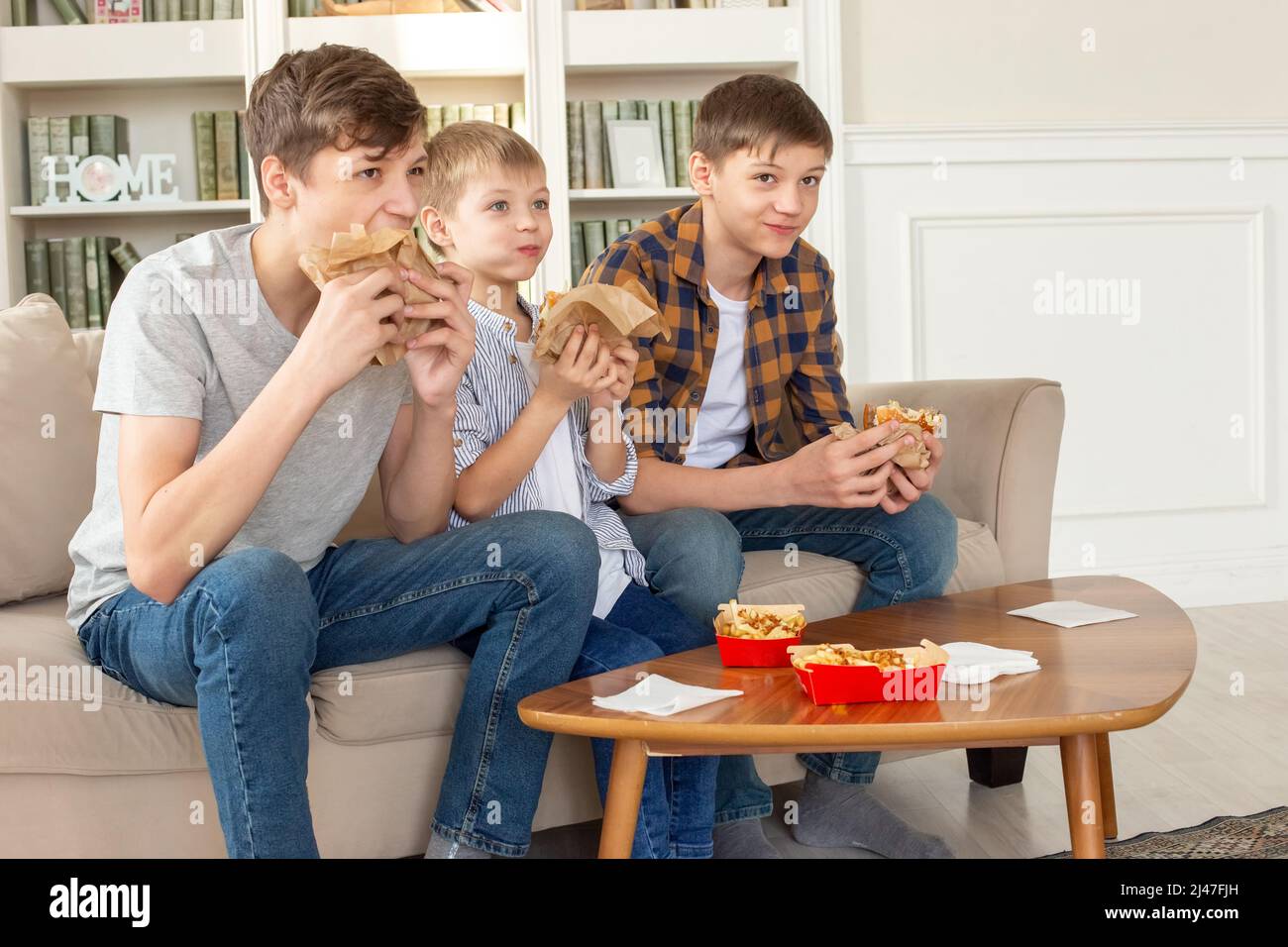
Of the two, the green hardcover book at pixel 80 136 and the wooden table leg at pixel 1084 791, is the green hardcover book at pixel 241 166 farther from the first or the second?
the wooden table leg at pixel 1084 791

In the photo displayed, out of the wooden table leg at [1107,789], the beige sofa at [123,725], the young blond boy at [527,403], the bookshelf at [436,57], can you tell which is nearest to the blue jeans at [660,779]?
the young blond boy at [527,403]

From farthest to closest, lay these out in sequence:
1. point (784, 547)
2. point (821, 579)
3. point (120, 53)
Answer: point (120, 53), point (784, 547), point (821, 579)

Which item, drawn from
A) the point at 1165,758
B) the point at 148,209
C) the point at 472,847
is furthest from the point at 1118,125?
the point at 472,847

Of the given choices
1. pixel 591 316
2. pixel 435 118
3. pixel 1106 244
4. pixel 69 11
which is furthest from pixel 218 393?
pixel 1106 244

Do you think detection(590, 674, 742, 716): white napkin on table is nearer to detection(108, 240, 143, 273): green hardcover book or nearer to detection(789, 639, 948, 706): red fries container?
detection(789, 639, 948, 706): red fries container

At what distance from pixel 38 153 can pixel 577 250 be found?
1.36m

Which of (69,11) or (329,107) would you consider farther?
(69,11)

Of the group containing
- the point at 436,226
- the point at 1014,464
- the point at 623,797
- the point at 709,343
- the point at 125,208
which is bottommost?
the point at 623,797

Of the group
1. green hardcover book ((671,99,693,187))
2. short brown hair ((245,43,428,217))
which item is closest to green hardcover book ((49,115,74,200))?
green hardcover book ((671,99,693,187))

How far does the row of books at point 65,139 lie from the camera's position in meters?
3.16

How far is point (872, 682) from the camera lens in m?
1.18

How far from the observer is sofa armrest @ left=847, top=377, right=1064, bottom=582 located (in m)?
2.00

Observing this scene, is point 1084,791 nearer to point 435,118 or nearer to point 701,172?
point 701,172

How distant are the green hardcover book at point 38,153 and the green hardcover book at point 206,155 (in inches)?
14.1
